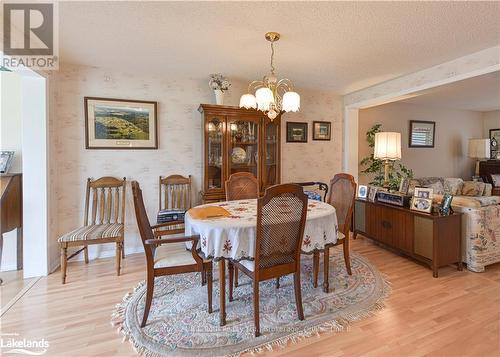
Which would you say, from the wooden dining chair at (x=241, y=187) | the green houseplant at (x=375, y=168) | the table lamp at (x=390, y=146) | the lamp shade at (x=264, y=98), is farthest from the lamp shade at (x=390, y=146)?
the lamp shade at (x=264, y=98)

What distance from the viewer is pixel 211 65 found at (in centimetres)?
302

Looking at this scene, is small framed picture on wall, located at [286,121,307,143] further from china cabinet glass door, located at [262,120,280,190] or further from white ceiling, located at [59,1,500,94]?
white ceiling, located at [59,1,500,94]

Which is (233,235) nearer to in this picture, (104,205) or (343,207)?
(343,207)

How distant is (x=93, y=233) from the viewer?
103 inches

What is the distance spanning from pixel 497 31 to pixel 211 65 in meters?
2.70

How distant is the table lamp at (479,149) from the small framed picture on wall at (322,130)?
11.9 feet

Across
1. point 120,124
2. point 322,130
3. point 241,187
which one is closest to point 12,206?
point 120,124

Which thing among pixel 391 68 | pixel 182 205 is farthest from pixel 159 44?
pixel 391 68

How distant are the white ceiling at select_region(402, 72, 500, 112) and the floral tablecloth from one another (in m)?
2.46

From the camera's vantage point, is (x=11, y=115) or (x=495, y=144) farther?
(x=495, y=144)

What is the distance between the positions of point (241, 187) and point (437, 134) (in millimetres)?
4738

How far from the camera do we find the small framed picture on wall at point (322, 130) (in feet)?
13.9

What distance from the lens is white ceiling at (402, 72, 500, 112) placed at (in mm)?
3732

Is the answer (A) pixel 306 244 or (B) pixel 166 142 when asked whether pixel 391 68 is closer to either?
(A) pixel 306 244
